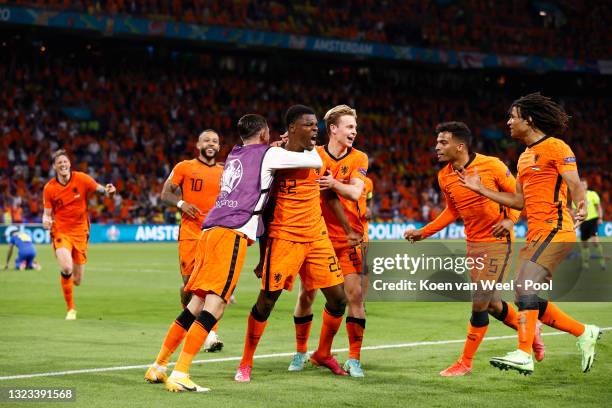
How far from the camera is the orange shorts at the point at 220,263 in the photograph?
8188 millimetres

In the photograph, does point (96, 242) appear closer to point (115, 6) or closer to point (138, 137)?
point (138, 137)

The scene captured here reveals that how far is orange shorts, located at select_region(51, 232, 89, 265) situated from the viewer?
48.1ft

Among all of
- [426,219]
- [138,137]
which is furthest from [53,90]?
[426,219]

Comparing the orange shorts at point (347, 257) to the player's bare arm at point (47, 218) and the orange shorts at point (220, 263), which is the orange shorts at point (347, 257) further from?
the player's bare arm at point (47, 218)

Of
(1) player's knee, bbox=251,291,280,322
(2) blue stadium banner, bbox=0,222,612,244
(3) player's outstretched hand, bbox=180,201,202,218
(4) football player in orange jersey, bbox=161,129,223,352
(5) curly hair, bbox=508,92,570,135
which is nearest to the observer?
(1) player's knee, bbox=251,291,280,322

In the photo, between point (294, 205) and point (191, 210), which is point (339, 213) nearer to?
point (294, 205)

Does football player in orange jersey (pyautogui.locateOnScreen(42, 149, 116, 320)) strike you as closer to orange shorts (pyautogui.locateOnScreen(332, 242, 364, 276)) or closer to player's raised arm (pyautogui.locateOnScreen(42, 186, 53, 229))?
player's raised arm (pyautogui.locateOnScreen(42, 186, 53, 229))

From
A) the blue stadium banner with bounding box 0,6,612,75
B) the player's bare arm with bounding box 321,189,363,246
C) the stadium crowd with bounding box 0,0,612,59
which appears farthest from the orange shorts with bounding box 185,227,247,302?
the stadium crowd with bounding box 0,0,612,59

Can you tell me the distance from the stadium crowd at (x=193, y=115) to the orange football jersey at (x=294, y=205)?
1067 inches

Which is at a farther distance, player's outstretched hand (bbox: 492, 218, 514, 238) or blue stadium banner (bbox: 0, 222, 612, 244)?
blue stadium banner (bbox: 0, 222, 612, 244)

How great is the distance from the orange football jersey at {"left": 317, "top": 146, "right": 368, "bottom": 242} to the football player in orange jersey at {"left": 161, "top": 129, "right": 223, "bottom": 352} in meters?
2.25

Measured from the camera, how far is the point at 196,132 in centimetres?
4369

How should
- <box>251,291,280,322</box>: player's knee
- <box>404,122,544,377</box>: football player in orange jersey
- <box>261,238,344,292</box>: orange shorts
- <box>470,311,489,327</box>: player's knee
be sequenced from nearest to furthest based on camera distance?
<box>261,238,344,292</box>: orange shorts < <box>251,291,280,322</box>: player's knee < <box>470,311,489,327</box>: player's knee < <box>404,122,544,377</box>: football player in orange jersey

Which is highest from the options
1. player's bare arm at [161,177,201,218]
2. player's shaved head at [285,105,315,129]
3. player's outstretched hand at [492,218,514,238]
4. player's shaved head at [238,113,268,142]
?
player's shaved head at [285,105,315,129]
